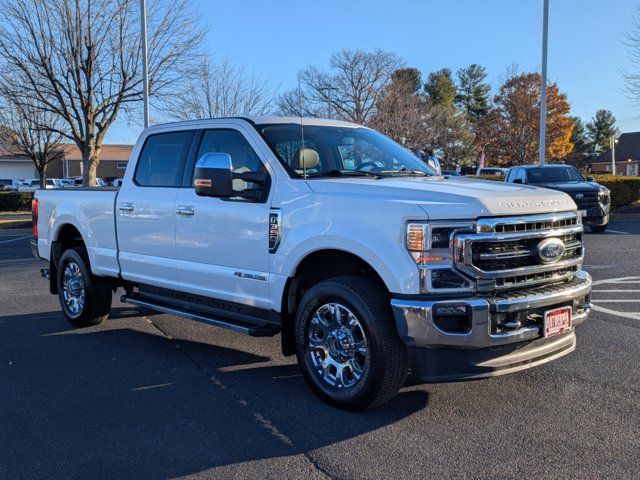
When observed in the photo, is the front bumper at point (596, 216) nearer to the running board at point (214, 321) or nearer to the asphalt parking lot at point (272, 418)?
the asphalt parking lot at point (272, 418)

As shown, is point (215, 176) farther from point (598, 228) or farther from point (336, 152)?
point (598, 228)

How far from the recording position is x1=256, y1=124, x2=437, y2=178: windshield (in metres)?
5.00

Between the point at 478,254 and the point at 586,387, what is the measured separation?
5.47 ft

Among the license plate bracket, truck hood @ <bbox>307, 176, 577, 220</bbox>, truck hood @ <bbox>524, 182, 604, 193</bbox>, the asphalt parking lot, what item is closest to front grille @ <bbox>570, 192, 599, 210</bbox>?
truck hood @ <bbox>524, 182, 604, 193</bbox>

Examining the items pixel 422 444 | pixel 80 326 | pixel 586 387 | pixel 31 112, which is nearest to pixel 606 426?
pixel 586 387

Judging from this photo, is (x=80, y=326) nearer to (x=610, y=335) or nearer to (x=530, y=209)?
(x=530, y=209)

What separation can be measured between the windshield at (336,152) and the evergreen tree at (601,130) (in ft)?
302

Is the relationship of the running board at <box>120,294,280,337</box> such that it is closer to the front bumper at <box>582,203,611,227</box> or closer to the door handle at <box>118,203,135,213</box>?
the door handle at <box>118,203,135,213</box>

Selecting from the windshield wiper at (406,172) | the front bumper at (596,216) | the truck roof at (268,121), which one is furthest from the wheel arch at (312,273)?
the front bumper at (596,216)

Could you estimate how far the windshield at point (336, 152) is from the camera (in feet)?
16.4

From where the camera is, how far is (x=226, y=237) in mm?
5109

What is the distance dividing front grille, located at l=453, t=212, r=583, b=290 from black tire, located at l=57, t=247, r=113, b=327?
15.1 feet

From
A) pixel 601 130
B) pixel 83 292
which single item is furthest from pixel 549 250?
pixel 601 130

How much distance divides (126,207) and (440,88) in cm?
5981
